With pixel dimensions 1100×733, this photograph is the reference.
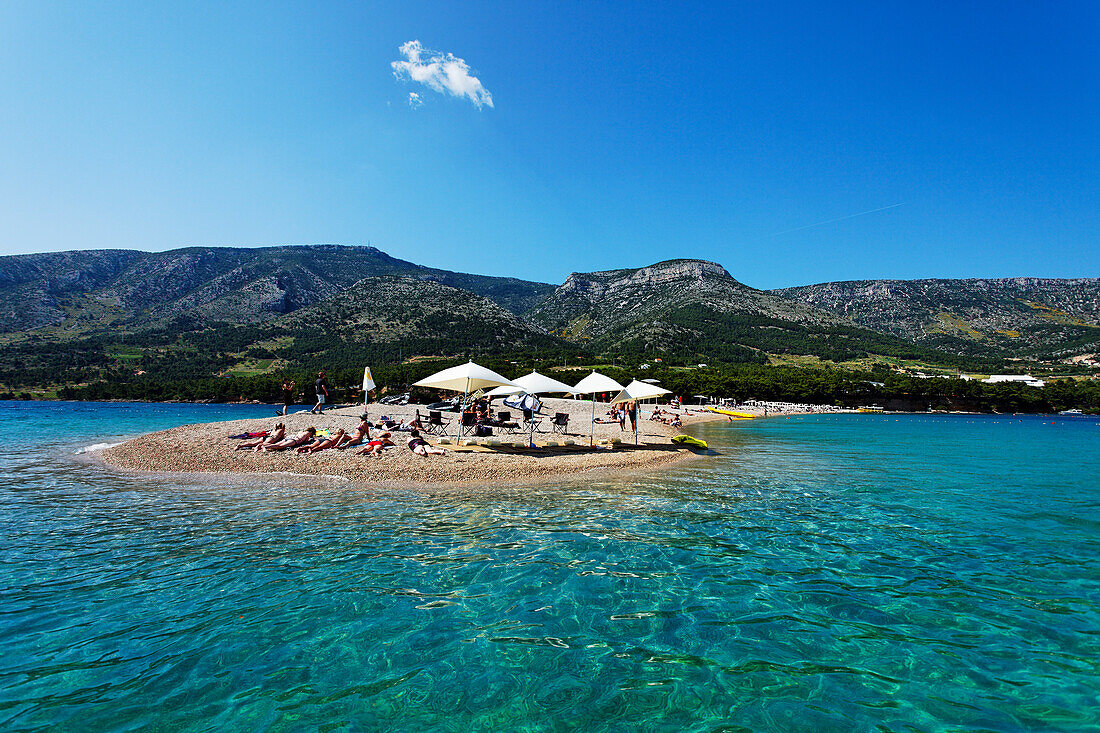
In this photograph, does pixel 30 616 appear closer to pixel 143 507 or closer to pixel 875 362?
pixel 143 507

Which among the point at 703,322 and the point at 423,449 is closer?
the point at 423,449

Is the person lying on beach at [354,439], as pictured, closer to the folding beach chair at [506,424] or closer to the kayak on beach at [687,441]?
the folding beach chair at [506,424]

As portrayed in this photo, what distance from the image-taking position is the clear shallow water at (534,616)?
4.14 m

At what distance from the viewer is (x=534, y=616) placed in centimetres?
585

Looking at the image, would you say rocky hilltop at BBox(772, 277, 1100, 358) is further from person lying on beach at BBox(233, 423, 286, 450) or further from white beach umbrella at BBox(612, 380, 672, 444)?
person lying on beach at BBox(233, 423, 286, 450)

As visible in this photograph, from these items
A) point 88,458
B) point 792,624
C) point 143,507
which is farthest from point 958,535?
point 88,458

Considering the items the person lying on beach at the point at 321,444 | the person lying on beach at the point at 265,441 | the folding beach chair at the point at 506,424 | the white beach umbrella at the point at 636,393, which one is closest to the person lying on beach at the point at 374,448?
the person lying on beach at the point at 321,444

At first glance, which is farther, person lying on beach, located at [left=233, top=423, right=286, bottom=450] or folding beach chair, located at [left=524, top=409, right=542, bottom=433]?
folding beach chair, located at [left=524, top=409, right=542, bottom=433]

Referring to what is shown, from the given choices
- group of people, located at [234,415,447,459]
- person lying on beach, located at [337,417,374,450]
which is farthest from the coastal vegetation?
person lying on beach, located at [337,417,374,450]

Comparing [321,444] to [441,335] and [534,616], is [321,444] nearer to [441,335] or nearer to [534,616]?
[534,616]

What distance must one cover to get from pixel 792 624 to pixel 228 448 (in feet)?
64.0

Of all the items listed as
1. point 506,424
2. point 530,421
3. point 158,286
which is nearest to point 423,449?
point 506,424

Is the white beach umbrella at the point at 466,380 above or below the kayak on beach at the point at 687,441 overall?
above

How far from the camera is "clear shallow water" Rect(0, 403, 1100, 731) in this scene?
13.6 ft
